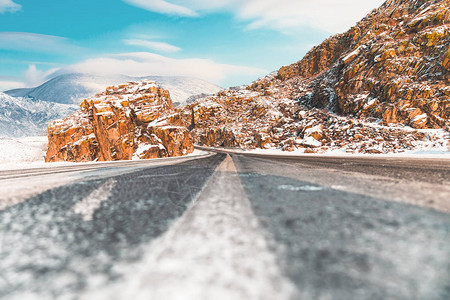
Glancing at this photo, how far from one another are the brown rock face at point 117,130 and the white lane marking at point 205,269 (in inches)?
745

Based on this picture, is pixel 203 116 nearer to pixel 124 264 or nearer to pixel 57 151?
pixel 57 151

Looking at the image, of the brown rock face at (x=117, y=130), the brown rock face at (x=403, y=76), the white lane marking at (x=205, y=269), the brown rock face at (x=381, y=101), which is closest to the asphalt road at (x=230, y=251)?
the white lane marking at (x=205, y=269)

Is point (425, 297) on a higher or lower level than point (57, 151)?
higher

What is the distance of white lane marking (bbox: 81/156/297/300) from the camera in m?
0.45

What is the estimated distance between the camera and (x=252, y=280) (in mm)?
484

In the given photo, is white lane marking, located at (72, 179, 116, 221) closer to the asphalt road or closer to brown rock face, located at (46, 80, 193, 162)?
the asphalt road

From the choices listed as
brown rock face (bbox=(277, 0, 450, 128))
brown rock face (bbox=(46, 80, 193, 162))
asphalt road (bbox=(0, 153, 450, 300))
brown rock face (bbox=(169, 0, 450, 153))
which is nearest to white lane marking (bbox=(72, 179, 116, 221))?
asphalt road (bbox=(0, 153, 450, 300))

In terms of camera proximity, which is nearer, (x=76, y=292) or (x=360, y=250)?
(x=76, y=292)

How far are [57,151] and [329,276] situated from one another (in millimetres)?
22881

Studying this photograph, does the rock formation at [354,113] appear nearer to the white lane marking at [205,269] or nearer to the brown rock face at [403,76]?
the brown rock face at [403,76]

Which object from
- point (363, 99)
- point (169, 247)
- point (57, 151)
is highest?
point (363, 99)

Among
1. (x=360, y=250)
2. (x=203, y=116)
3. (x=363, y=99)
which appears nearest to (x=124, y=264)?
(x=360, y=250)

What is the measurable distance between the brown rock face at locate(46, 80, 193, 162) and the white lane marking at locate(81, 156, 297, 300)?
1893 cm

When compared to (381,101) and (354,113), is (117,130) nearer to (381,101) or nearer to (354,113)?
(354,113)
